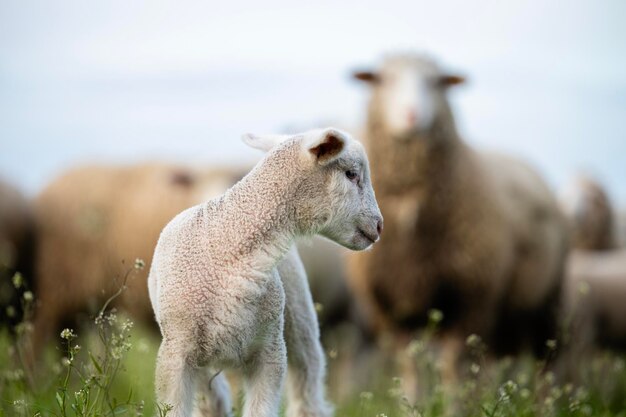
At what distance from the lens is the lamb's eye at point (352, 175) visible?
2.94 meters

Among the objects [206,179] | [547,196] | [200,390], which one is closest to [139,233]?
[206,179]

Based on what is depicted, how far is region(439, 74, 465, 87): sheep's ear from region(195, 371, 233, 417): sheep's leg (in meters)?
4.51

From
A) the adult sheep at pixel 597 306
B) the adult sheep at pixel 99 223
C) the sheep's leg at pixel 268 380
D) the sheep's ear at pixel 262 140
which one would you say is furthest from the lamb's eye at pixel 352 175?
the adult sheep at pixel 99 223

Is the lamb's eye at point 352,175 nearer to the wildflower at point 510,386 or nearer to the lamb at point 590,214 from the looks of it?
the wildflower at point 510,386

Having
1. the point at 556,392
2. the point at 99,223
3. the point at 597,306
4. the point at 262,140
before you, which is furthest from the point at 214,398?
the point at 597,306

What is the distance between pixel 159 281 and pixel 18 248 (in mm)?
6050

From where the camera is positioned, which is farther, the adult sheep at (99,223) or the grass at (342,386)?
the adult sheep at (99,223)

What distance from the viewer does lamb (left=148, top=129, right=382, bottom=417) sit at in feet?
9.38

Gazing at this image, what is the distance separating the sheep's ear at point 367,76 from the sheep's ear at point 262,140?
460cm

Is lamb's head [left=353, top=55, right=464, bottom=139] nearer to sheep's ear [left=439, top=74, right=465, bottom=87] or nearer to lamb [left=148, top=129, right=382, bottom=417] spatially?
sheep's ear [left=439, top=74, right=465, bottom=87]

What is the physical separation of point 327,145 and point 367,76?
4.90 m

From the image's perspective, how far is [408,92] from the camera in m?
7.15

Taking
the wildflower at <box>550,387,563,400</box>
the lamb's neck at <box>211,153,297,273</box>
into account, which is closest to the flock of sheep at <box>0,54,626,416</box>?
the lamb's neck at <box>211,153,297,273</box>

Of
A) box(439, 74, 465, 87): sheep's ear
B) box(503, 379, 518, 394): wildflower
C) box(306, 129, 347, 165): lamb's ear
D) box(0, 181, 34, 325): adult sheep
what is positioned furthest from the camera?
box(0, 181, 34, 325): adult sheep
